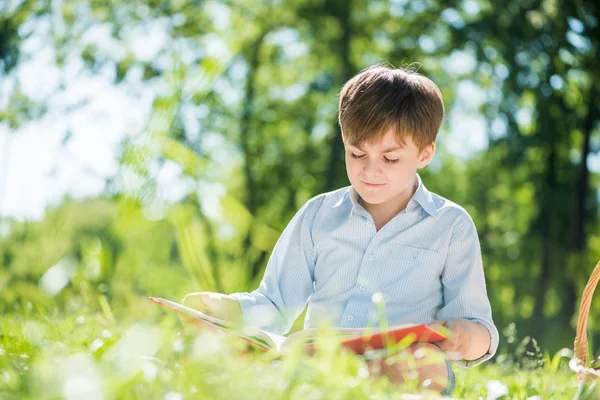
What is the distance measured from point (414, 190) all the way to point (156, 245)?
3.67 metres

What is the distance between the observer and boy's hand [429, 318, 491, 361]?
179 centimetres

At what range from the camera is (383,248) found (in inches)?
81.4

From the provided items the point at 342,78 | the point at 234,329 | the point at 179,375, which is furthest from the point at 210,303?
the point at 342,78

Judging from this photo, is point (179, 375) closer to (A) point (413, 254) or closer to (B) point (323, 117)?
(A) point (413, 254)

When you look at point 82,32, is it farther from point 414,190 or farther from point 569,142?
point 414,190

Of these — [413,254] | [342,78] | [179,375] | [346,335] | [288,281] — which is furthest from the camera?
[342,78]

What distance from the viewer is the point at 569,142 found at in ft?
22.7

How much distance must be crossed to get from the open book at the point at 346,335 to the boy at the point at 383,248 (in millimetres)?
317

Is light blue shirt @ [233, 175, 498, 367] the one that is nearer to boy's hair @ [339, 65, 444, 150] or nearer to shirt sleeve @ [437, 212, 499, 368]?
shirt sleeve @ [437, 212, 499, 368]

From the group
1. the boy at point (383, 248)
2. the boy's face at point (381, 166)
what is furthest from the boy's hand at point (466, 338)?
the boy's face at point (381, 166)

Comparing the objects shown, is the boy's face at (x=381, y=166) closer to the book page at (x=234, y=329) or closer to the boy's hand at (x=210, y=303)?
the boy's hand at (x=210, y=303)

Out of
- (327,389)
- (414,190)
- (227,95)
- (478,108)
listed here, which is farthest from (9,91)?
(327,389)

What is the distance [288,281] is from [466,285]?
54cm

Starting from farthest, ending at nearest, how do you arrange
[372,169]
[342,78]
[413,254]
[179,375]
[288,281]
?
[342,78] → [288,281] → [413,254] → [372,169] → [179,375]
